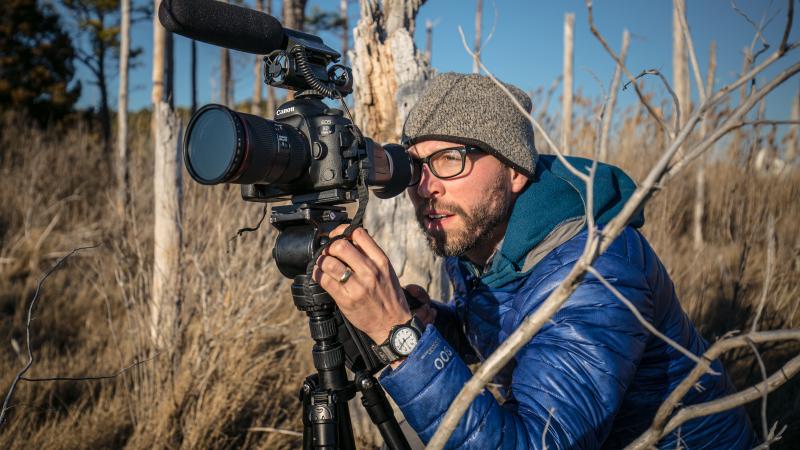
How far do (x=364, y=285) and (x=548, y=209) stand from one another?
0.67m

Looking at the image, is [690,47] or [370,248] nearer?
[690,47]

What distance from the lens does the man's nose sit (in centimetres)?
165

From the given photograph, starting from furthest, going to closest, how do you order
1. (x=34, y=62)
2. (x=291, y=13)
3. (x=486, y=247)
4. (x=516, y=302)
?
(x=34, y=62) < (x=291, y=13) < (x=486, y=247) < (x=516, y=302)

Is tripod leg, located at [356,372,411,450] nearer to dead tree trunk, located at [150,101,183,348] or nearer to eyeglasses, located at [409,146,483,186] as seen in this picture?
eyeglasses, located at [409,146,483,186]

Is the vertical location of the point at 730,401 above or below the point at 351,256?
below

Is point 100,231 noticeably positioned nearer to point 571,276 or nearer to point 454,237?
point 454,237

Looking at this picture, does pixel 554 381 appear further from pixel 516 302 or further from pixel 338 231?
pixel 338 231

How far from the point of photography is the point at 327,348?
1.21m

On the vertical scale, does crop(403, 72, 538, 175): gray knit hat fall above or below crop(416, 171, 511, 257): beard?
above

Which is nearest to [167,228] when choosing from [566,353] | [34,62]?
[566,353]

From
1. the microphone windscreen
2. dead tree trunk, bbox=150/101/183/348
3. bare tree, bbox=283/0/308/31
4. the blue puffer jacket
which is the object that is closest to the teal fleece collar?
the blue puffer jacket

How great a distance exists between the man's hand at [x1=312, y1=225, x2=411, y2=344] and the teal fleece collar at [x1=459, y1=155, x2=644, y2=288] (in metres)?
0.50

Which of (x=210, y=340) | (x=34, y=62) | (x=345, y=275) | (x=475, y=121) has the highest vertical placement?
(x=34, y=62)

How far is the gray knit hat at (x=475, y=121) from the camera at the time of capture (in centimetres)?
165
